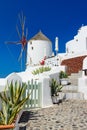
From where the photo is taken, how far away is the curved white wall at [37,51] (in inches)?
1918

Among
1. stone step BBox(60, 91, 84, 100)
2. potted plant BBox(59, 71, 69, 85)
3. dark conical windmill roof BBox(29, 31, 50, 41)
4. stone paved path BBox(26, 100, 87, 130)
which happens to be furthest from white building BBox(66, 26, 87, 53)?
stone paved path BBox(26, 100, 87, 130)

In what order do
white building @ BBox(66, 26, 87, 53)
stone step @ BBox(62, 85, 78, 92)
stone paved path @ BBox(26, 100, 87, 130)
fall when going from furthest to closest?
white building @ BBox(66, 26, 87, 53), stone step @ BBox(62, 85, 78, 92), stone paved path @ BBox(26, 100, 87, 130)

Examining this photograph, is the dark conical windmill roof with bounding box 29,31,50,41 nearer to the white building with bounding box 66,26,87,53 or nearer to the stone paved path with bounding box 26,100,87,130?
the white building with bounding box 66,26,87,53

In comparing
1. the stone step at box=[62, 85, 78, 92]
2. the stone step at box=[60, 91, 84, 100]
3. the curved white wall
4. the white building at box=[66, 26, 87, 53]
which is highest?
the curved white wall

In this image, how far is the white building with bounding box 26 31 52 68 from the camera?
48.7 metres

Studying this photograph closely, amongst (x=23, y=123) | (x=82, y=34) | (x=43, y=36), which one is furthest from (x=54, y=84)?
(x=43, y=36)

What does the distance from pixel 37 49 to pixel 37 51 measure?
0.36 m

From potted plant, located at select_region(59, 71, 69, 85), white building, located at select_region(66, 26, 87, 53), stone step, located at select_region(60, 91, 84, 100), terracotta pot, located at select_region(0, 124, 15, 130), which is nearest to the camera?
terracotta pot, located at select_region(0, 124, 15, 130)

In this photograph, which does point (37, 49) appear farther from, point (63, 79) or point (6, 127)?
point (6, 127)

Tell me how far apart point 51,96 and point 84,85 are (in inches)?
139

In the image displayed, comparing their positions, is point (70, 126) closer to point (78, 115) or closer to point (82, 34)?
point (78, 115)

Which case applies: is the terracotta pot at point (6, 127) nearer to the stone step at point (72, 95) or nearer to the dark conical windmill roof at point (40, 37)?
the stone step at point (72, 95)

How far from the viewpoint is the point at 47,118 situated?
11414 mm

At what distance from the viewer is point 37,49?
1932 inches
